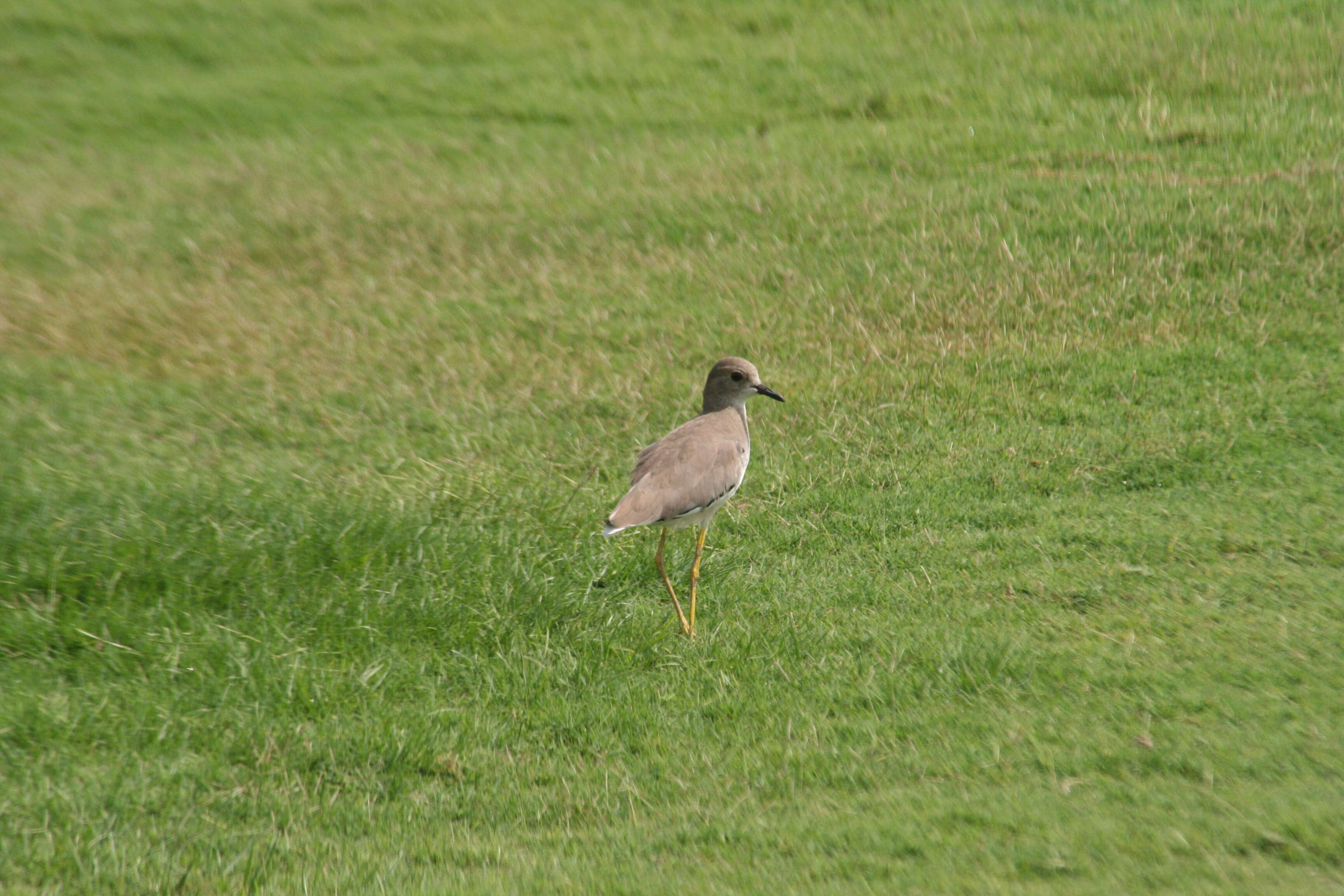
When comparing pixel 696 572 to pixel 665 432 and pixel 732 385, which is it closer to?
pixel 732 385

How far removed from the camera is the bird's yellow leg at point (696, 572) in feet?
19.1

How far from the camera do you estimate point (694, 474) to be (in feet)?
19.5

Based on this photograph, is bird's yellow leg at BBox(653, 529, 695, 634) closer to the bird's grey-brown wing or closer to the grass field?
the grass field

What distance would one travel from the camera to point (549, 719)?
5.16 m

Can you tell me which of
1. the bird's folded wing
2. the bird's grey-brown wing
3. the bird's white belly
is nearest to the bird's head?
the bird's grey-brown wing

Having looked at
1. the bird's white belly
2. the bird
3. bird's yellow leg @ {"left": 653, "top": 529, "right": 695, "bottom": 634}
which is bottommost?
bird's yellow leg @ {"left": 653, "top": 529, "right": 695, "bottom": 634}

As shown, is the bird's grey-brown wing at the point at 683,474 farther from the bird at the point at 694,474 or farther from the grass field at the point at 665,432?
the grass field at the point at 665,432

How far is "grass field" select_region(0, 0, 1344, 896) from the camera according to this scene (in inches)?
178

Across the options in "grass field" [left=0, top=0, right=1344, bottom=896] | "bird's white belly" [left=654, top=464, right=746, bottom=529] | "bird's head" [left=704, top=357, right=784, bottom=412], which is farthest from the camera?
"bird's head" [left=704, top=357, right=784, bottom=412]

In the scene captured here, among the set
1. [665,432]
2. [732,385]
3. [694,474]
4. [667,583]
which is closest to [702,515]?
[694,474]

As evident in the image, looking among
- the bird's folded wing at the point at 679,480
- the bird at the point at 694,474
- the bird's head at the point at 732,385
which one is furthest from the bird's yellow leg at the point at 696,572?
the bird's head at the point at 732,385

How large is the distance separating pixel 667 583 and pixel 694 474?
20.4 inches

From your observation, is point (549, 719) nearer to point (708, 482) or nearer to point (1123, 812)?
point (708, 482)

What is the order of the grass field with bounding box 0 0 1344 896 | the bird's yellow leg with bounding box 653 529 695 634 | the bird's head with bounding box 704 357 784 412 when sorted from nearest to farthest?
the grass field with bounding box 0 0 1344 896, the bird's yellow leg with bounding box 653 529 695 634, the bird's head with bounding box 704 357 784 412
